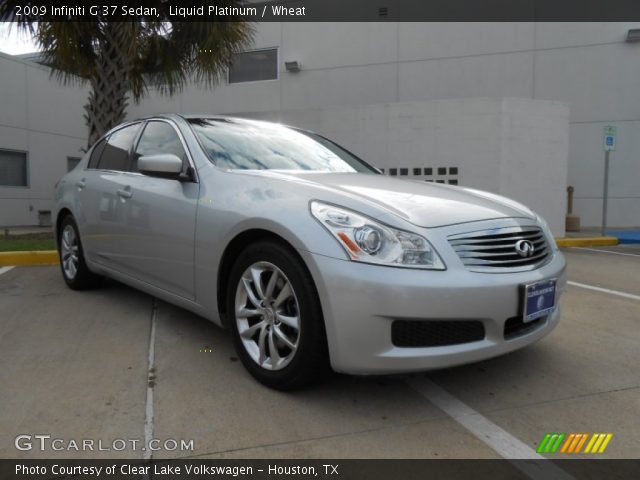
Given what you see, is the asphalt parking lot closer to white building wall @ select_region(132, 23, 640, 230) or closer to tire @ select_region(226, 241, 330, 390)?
tire @ select_region(226, 241, 330, 390)

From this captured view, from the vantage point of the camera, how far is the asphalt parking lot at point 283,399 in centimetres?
211

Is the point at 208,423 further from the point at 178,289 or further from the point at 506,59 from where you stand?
the point at 506,59

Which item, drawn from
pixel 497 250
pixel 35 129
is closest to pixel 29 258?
pixel 497 250

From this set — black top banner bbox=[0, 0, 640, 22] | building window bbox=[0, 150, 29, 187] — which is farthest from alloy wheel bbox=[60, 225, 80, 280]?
building window bbox=[0, 150, 29, 187]

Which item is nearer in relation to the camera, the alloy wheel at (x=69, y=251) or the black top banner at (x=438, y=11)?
the alloy wheel at (x=69, y=251)

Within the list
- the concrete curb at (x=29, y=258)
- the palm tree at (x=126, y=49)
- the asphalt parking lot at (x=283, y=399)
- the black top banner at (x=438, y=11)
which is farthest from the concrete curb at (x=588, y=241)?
the concrete curb at (x=29, y=258)

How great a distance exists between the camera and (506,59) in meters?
12.8

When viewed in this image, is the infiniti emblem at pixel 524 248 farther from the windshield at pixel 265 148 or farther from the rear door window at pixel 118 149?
the rear door window at pixel 118 149

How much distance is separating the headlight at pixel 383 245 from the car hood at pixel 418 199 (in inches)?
4.7

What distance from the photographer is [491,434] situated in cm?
217

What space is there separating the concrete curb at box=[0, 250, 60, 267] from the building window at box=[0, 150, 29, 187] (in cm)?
816

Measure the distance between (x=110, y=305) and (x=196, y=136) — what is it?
1809mm
